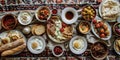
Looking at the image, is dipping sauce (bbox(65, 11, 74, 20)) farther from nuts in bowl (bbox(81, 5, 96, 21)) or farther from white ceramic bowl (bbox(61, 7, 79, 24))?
nuts in bowl (bbox(81, 5, 96, 21))

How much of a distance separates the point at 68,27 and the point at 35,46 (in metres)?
0.47

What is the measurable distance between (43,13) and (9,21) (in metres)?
0.43

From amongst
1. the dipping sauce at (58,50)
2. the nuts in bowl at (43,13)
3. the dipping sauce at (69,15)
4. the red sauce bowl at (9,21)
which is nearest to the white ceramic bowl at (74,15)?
the dipping sauce at (69,15)

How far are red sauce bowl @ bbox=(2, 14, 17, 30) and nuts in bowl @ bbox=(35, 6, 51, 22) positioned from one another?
28 centimetres

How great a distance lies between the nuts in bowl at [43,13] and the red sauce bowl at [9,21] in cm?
28

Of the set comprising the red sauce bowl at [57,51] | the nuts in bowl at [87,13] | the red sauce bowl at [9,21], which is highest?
the nuts in bowl at [87,13]

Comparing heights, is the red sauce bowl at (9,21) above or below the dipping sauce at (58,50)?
above

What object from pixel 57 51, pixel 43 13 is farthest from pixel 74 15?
pixel 57 51

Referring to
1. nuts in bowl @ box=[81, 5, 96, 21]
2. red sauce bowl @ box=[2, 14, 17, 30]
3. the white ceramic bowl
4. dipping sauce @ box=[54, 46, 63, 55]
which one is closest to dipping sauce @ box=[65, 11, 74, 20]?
the white ceramic bowl

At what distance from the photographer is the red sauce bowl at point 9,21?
306 cm

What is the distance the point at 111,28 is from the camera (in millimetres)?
3225

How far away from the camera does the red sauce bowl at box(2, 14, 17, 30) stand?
3061 mm

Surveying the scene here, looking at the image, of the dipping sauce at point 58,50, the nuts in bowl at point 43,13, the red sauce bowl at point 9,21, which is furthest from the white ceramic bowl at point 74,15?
the red sauce bowl at point 9,21

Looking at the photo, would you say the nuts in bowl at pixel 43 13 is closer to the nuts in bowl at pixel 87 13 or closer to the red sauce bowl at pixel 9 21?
the red sauce bowl at pixel 9 21
